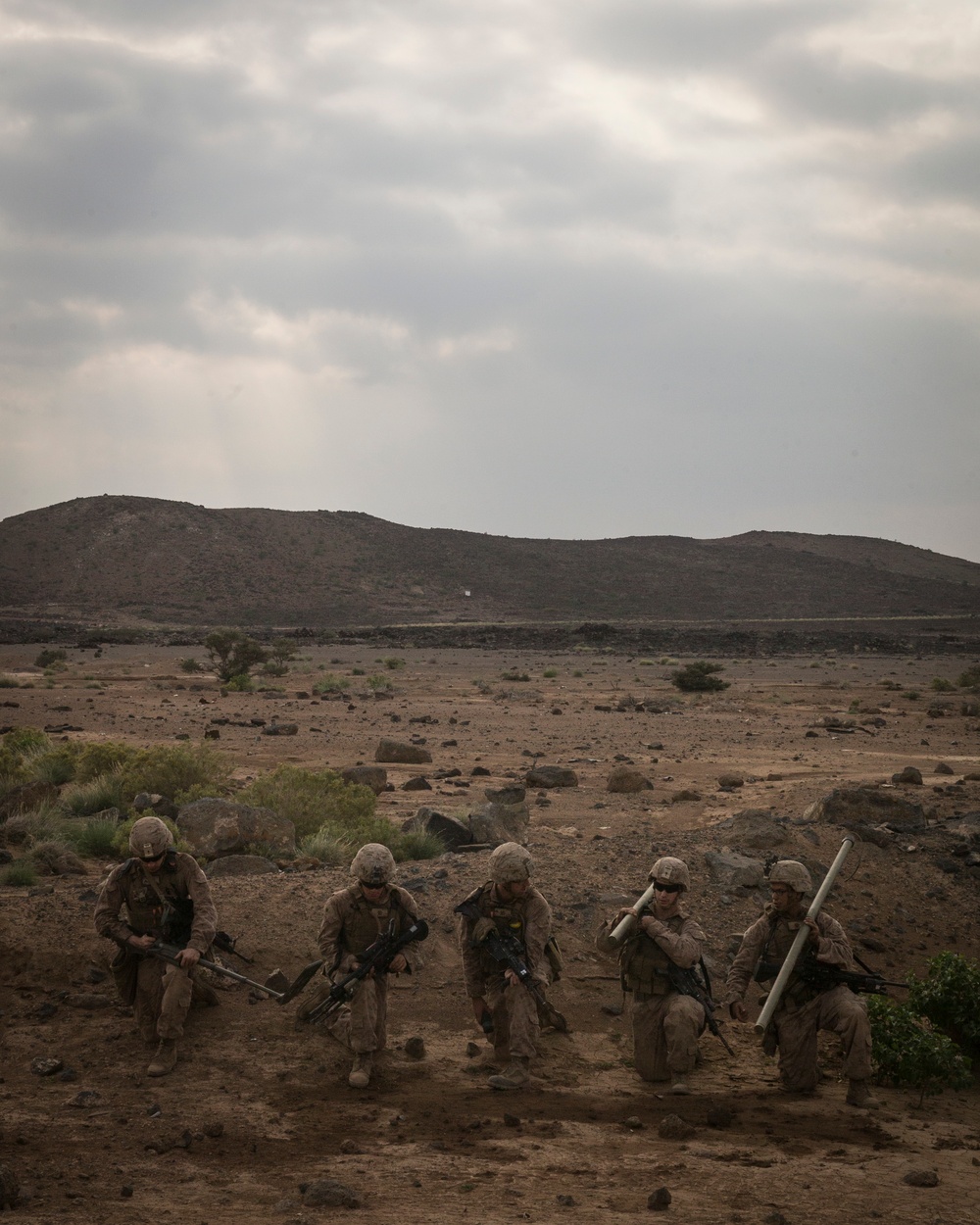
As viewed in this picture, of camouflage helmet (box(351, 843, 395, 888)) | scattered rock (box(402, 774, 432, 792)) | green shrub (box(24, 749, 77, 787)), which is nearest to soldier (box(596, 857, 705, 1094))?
camouflage helmet (box(351, 843, 395, 888))

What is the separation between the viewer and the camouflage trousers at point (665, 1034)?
285 inches

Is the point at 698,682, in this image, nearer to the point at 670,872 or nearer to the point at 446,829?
the point at 446,829

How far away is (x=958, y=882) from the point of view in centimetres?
1145

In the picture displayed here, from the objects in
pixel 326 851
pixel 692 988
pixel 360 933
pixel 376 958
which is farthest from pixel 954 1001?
pixel 326 851

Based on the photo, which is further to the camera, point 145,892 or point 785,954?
point 145,892

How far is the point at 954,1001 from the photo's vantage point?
8.04 m

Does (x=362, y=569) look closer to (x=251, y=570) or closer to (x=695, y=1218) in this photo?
(x=251, y=570)

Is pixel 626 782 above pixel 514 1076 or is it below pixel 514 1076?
above

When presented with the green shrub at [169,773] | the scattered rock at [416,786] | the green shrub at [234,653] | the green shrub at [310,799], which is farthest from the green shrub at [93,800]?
the green shrub at [234,653]

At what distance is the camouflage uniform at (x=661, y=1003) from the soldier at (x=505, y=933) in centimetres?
44

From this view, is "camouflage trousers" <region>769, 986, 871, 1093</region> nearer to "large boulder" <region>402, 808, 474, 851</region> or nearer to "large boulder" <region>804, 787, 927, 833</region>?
"large boulder" <region>402, 808, 474, 851</region>

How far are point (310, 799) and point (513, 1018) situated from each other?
6.27 metres

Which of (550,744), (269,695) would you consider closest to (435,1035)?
(550,744)

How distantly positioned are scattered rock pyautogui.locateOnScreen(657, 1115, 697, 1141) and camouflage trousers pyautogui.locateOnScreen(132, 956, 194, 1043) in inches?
117
